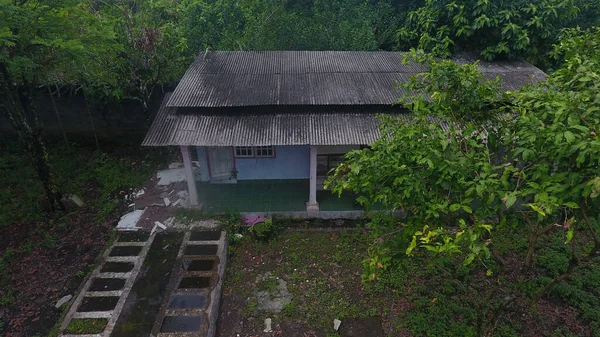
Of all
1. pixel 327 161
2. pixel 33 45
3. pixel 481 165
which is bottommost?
pixel 327 161

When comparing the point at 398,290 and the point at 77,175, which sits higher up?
the point at 398,290

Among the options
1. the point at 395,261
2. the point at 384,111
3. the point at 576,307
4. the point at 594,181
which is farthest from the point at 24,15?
the point at 576,307

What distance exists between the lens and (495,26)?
13852mm

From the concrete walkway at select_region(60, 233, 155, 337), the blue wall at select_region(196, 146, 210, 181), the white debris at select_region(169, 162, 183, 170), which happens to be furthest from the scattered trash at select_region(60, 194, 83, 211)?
the blue wall at select_region(196, 146, 210, 181)

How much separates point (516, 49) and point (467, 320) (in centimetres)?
1017

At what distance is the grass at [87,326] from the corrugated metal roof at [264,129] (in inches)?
180

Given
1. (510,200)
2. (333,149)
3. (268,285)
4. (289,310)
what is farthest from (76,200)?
(510,200)

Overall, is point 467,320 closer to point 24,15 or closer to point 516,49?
point 516,49

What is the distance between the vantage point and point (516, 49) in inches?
541

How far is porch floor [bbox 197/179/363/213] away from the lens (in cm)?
1243

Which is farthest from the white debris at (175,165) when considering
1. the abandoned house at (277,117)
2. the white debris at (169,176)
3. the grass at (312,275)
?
the grass at (312,275)

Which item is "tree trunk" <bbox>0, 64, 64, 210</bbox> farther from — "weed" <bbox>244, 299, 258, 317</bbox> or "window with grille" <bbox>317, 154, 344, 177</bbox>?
"window with grille" <bbox>317, 154, 344, 177</bbox>

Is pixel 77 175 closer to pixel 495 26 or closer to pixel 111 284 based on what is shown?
pixel 111 284

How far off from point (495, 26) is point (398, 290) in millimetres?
10454
